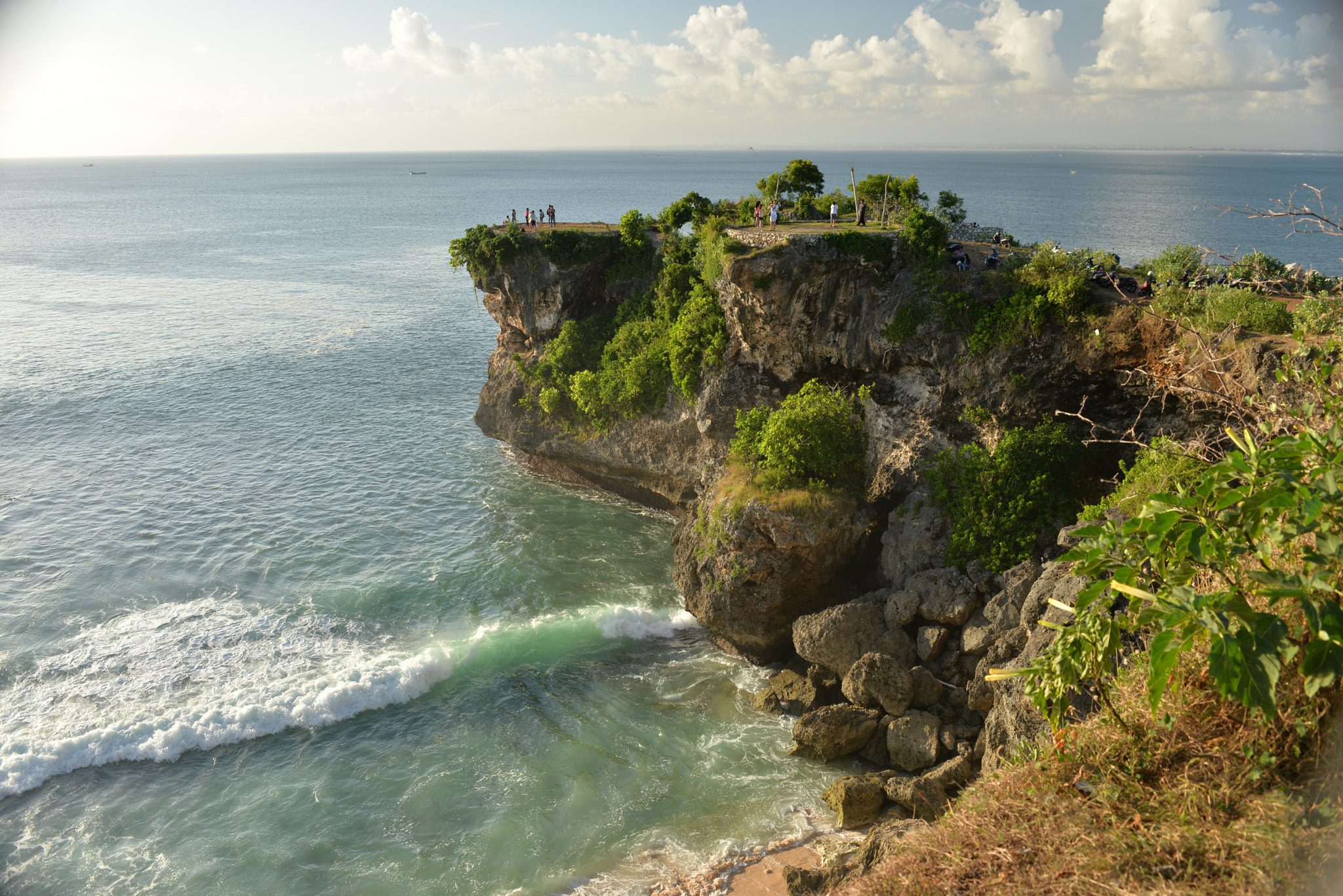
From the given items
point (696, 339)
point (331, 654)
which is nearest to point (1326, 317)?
point (696, 339)

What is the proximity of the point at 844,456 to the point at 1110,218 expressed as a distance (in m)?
94.1

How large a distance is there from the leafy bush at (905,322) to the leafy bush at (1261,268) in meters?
9.39

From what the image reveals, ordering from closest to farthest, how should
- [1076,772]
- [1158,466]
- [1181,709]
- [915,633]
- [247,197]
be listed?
1. [1181,709]
2. [1076,772]
3. [1158,466]
4. [915,633]
5. [247,197]

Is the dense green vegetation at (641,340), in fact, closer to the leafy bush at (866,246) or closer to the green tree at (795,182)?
the green tree at (795,182)

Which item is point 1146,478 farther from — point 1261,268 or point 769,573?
point 769,573

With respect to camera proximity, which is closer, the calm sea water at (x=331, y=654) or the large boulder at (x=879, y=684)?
the calm sea water at (x=331, y=654)

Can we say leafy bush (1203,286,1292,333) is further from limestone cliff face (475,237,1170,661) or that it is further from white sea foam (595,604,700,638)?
white sea foam (595,604,700,638)

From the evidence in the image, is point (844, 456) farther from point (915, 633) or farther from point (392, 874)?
point (392, 874)

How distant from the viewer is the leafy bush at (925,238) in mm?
26406

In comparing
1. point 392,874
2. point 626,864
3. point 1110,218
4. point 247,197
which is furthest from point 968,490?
point 247,197

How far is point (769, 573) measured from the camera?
81.3 feet

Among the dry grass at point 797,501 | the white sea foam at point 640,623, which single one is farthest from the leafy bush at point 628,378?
the white sea foam at point 640,623

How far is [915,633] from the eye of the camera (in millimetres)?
22891

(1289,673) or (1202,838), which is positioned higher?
(1289,673)
